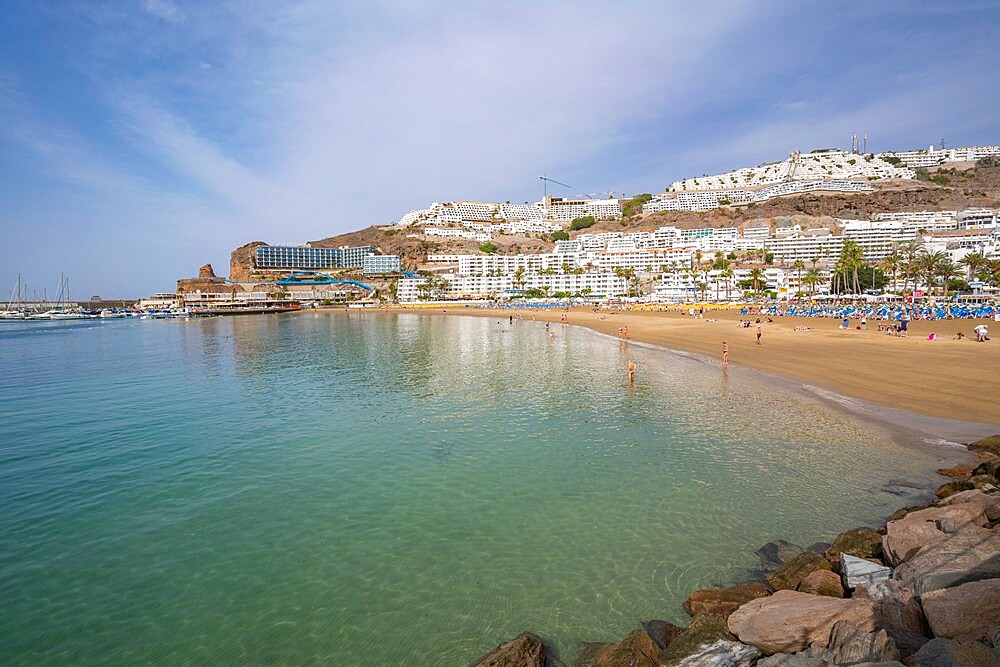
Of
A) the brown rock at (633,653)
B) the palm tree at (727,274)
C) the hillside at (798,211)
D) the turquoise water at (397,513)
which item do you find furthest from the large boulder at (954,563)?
the hillside at (798,211)

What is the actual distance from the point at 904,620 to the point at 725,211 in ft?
586

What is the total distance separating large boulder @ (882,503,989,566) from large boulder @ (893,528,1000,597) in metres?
0.29

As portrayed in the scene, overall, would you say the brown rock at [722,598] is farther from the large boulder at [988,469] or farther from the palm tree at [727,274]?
the palm tree at [727,274]

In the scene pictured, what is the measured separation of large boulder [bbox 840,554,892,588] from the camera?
5.79m

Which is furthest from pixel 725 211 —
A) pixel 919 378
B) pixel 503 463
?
pixel 503 463

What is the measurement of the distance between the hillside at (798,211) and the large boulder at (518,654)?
159 metres

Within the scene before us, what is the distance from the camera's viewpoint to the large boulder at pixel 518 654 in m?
5.34

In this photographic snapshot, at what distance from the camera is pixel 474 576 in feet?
24.3

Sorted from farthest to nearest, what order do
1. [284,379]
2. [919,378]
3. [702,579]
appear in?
[284,379], [919,378], [702,579]

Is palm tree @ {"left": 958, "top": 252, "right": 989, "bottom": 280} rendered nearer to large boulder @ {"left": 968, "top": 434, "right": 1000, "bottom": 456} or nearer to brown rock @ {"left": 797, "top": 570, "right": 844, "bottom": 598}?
large boulder @ {"left": 968, "top": 434, "right": 1000, "bottom": 456}

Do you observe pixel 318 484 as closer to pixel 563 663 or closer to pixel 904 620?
pixel 563 663

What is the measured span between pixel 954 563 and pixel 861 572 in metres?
0.91

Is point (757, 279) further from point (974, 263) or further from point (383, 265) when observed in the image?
point (383, 265)

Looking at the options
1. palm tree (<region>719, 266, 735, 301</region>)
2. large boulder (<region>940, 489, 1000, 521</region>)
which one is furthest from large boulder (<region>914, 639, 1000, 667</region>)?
palm tree (<region>719, 266, 735, 301</region>)
